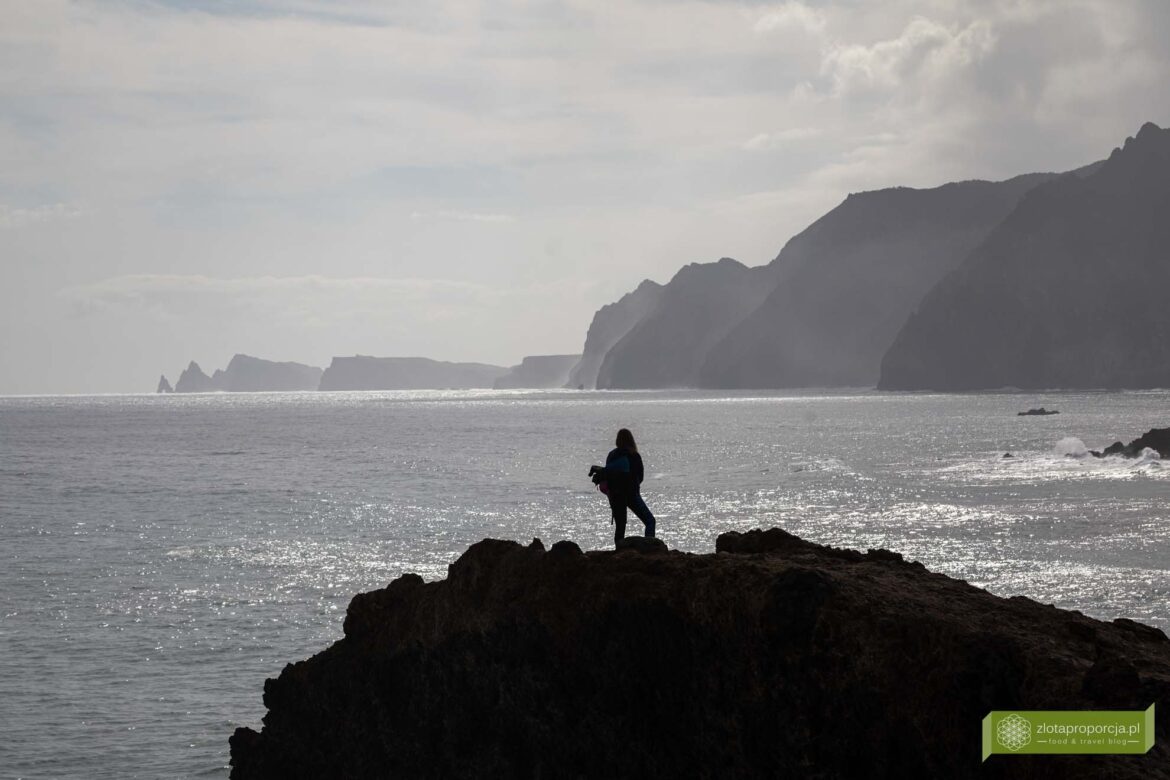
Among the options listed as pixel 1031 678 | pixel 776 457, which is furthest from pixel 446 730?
pixel 776 457

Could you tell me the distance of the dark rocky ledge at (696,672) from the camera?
8719mm

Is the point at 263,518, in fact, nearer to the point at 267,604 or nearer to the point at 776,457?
the point at 267,604

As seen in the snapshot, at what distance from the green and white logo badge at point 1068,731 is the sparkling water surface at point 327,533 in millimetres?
12190

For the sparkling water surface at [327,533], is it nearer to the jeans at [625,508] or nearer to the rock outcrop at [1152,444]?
the rock outcrop at [1152,444]

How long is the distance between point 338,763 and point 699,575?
483 cm

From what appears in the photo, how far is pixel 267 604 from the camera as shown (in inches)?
1091

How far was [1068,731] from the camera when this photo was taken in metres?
8.12

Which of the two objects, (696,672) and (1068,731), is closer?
(1068,731)

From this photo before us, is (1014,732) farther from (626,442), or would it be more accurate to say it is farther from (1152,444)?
(1152,444)

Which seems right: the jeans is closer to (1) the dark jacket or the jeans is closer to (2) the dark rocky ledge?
(1) the dark jacket

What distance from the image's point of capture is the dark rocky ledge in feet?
28.6

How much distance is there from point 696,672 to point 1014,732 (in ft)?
8.89

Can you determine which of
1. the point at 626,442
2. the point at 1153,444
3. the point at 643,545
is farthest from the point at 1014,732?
the point at 1153,444

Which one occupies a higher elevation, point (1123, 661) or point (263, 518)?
point (1123, 661)
